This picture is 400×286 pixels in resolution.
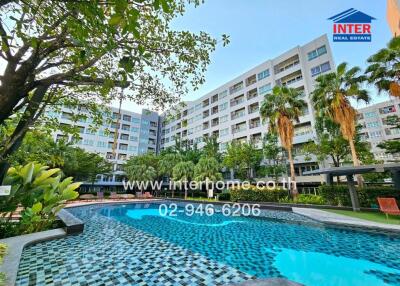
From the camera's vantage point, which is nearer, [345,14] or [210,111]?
[345,14]

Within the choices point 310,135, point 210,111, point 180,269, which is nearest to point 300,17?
point 180,269

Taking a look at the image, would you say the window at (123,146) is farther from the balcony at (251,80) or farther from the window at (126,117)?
the balcony at (251,80)

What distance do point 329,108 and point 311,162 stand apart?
1478 centimetres

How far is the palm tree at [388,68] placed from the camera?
1273 cm

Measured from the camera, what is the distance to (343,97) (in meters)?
17.0

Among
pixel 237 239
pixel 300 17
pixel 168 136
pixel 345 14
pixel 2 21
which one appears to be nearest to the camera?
pixel 2 21

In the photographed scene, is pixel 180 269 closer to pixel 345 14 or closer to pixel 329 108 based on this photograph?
pixel 329 108

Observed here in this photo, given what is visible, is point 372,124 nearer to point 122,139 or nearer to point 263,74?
point 263,74

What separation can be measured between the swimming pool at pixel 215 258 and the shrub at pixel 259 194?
403 inches

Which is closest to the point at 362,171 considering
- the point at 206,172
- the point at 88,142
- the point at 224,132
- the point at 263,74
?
the point at 206,172

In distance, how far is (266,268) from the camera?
619cm

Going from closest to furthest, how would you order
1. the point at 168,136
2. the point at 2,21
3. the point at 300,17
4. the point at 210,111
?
the point at 2,21 < the point at 300,17 < the point at 210,111 < the point at 168,136

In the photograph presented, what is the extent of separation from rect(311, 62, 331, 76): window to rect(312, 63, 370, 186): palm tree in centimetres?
1515

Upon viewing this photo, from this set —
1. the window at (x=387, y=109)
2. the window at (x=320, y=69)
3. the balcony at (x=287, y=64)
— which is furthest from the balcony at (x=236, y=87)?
the window at (x=387, y=109)
